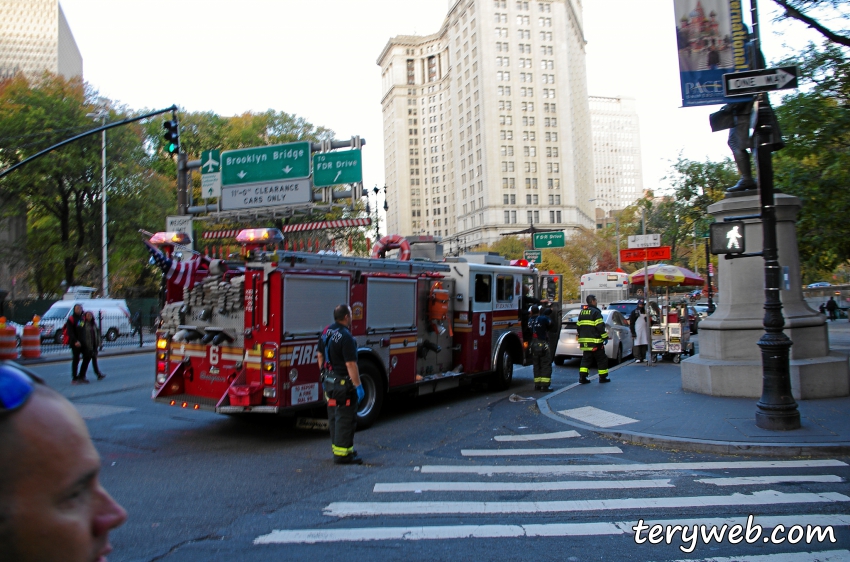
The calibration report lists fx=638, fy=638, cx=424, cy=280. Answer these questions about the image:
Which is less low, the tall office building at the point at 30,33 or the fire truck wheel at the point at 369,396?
the tall office building at the point at 30,33

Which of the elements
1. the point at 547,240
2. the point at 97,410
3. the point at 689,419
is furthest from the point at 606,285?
the point at 97,410

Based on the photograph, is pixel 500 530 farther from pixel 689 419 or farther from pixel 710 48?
pixel 710 48

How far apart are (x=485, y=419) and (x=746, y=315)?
5.11 meters

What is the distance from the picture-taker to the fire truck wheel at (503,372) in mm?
13594

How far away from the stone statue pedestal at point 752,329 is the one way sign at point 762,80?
3657 mm

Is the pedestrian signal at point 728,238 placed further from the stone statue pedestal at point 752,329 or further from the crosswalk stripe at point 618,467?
the crosswalk stripe at point 618,467

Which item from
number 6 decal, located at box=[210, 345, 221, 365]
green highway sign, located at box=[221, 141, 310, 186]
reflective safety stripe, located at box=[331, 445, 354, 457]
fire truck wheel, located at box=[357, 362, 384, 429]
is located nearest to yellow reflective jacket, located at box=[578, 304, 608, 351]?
fire truck wheel, located at box=[357, 362, 384, 429]

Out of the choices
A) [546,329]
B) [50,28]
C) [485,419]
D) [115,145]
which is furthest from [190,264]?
[50,28]

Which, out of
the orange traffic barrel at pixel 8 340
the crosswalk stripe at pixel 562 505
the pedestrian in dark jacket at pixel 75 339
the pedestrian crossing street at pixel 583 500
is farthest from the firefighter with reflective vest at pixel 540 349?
the orange traffic barrel at pixel 8 340

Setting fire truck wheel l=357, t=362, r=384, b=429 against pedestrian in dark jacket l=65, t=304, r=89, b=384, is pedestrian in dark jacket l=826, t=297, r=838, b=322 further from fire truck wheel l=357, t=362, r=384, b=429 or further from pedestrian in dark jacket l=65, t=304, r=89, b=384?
pedestrian in dark jacket l=65, t=304, r=89, b=384

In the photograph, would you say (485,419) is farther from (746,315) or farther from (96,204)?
(96,204)

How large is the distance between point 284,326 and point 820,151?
1386cm

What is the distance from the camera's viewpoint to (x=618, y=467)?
734cm

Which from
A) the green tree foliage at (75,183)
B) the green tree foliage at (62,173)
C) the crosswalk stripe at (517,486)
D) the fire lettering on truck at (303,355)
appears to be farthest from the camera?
the green tree foliage at (75,183)
